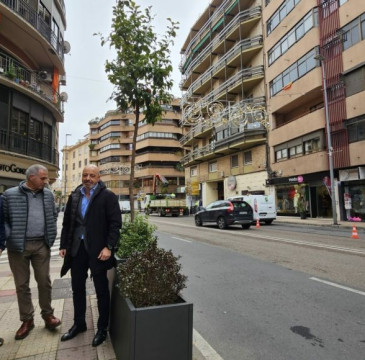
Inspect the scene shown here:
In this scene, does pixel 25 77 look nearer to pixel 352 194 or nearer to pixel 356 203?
pixel 352 194

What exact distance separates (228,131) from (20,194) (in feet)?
103

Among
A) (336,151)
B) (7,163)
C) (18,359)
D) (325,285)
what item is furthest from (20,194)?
(336,151)

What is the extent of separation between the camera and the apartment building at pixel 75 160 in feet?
279

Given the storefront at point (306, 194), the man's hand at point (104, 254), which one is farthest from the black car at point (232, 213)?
the man's hand at point (104, 254)

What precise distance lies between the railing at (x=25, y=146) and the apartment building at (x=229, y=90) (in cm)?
1116

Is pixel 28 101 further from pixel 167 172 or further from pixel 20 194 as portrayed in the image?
pixel 167 172

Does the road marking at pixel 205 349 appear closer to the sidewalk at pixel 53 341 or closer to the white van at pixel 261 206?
the sidewalk at pixel 53 341

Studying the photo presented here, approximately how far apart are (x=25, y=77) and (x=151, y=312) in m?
17.2

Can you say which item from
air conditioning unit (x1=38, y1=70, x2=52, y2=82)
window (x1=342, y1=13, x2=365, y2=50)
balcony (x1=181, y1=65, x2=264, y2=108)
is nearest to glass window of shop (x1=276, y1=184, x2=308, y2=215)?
window (x1=342, y1=13, x2=365, y2=50)

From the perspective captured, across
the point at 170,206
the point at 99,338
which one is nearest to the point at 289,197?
the point at 170,206

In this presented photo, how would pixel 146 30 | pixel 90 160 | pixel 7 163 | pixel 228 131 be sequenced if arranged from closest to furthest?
pixel 146 30 → pixel 7 163 → pixel 228 131 → pixel 90 160

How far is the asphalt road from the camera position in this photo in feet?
11.6

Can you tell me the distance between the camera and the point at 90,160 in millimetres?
80688

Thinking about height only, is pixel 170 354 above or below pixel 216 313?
above
